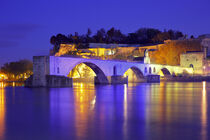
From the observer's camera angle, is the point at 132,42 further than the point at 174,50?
Yes

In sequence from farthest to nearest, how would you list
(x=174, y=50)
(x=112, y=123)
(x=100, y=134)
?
(x=174, y=50) < (x=112, y=123) < (x=100, y=134)

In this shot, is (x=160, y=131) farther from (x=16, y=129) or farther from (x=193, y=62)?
(x=193, y=62)

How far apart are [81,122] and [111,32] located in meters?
91.8

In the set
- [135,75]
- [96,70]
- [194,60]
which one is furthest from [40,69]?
[194,60]

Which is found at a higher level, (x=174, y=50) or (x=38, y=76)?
(x=174, y=50)

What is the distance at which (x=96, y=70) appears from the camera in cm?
4331

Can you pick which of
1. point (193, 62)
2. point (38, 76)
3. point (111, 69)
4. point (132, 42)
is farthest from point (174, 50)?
point (38, 76)

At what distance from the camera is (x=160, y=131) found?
28.9ft

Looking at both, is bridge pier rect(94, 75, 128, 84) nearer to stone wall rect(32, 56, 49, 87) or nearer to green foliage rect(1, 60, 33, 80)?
stone wall rect(32, 56, 49, 87)

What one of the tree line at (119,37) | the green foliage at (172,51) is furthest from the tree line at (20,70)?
the green foliage at (172,51)

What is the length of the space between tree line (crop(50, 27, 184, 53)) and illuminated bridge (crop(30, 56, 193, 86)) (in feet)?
90.1

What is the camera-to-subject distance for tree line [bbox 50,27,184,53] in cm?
8985

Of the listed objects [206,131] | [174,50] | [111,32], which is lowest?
[206,131]

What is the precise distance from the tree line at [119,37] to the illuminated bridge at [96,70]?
2747cm
